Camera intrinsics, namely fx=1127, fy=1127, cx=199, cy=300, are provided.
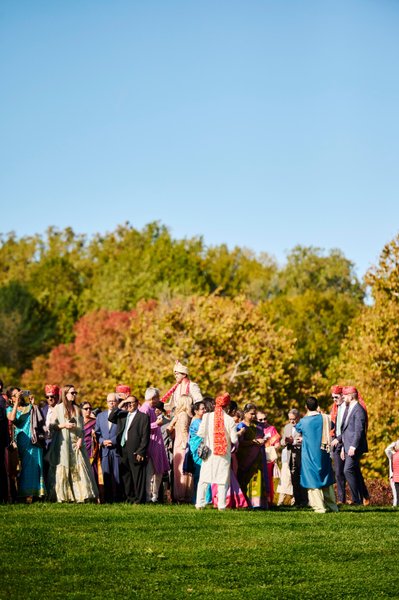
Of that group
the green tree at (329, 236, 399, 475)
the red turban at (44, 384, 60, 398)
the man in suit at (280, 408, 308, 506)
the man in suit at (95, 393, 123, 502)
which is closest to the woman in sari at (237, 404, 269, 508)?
the man in suit at (280, 408, 308, 506)

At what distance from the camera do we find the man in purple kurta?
20906mm

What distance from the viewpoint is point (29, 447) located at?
20.0m

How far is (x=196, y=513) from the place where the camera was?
17.9 metres

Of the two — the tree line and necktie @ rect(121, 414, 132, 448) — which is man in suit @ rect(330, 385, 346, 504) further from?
the tree line

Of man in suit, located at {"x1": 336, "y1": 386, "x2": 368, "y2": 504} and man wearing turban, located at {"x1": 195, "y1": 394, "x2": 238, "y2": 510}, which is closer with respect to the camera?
man wearing turban, located at {"x1": 195, "y1": 394, "x2": 238, "y2": 510}

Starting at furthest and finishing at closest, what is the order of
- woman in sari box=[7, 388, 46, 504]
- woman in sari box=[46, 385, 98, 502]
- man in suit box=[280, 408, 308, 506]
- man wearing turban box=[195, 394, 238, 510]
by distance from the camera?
man in suit box=[280, 408, 308, 506] → woman in sari box=[7, 388, 46, 504] → woman in sari box=[46, 385, 98, 502] → man wearing turban box=[195, 394, 238, 510]

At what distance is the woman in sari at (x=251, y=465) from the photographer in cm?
1967

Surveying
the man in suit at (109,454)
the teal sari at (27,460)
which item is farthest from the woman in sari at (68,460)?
the man in suit at (109,454)

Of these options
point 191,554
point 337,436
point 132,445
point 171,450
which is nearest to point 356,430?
point 337,436

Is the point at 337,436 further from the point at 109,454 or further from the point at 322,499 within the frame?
the point at 109,454

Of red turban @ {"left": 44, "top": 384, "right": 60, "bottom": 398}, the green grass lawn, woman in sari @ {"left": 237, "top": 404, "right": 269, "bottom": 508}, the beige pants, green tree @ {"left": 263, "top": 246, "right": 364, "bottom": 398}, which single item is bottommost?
the green grass lawn

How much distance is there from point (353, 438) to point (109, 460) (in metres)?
4.61

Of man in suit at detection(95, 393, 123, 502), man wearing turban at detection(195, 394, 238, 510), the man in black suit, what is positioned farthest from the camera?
man in suit at detection(95, 393, 123, 502)

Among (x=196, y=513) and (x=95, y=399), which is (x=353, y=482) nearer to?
(x=196, y=513)
